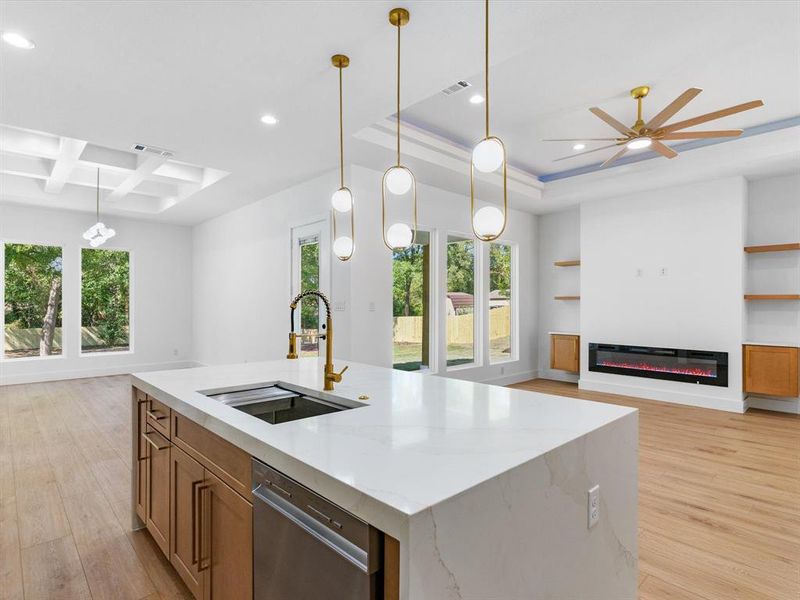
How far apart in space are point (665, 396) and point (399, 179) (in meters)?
5.23

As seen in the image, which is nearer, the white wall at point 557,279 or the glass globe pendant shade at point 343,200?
the glass globe pendant shade at point 343,200

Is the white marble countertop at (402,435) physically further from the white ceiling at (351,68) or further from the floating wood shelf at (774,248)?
the floating wood shelf at (774,248)

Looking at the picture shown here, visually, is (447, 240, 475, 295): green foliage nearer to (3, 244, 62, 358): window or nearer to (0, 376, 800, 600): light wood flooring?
(0, 376, 800, 600): light wood flooring

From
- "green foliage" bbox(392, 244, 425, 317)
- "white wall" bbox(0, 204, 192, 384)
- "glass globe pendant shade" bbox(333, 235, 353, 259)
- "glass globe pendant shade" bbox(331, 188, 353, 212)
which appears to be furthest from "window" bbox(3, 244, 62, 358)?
"glass globe pendant shade" bbox(331, 188, 353, 212)

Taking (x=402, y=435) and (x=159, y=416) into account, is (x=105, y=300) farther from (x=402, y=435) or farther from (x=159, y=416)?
(x=402, y=435)

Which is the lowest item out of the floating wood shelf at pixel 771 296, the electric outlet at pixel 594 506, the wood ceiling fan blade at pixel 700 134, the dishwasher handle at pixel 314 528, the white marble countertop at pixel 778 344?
the electric outlet at pixel 594 506

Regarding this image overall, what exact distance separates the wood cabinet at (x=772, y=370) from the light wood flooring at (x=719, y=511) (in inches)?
17.7

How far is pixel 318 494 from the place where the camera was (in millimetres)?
1099

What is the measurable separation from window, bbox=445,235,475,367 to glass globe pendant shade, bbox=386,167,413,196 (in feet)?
12.4

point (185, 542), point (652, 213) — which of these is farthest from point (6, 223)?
point (652, 213)

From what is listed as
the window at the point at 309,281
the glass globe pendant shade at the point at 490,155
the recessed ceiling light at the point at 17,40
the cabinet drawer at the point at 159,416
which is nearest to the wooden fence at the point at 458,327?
the window at the point at 309,281

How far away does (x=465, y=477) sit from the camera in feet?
3.39

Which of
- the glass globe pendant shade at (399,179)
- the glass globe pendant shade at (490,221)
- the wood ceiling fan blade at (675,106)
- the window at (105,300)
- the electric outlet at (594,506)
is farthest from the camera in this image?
the window at (105,300)

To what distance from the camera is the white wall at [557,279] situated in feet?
23.2
